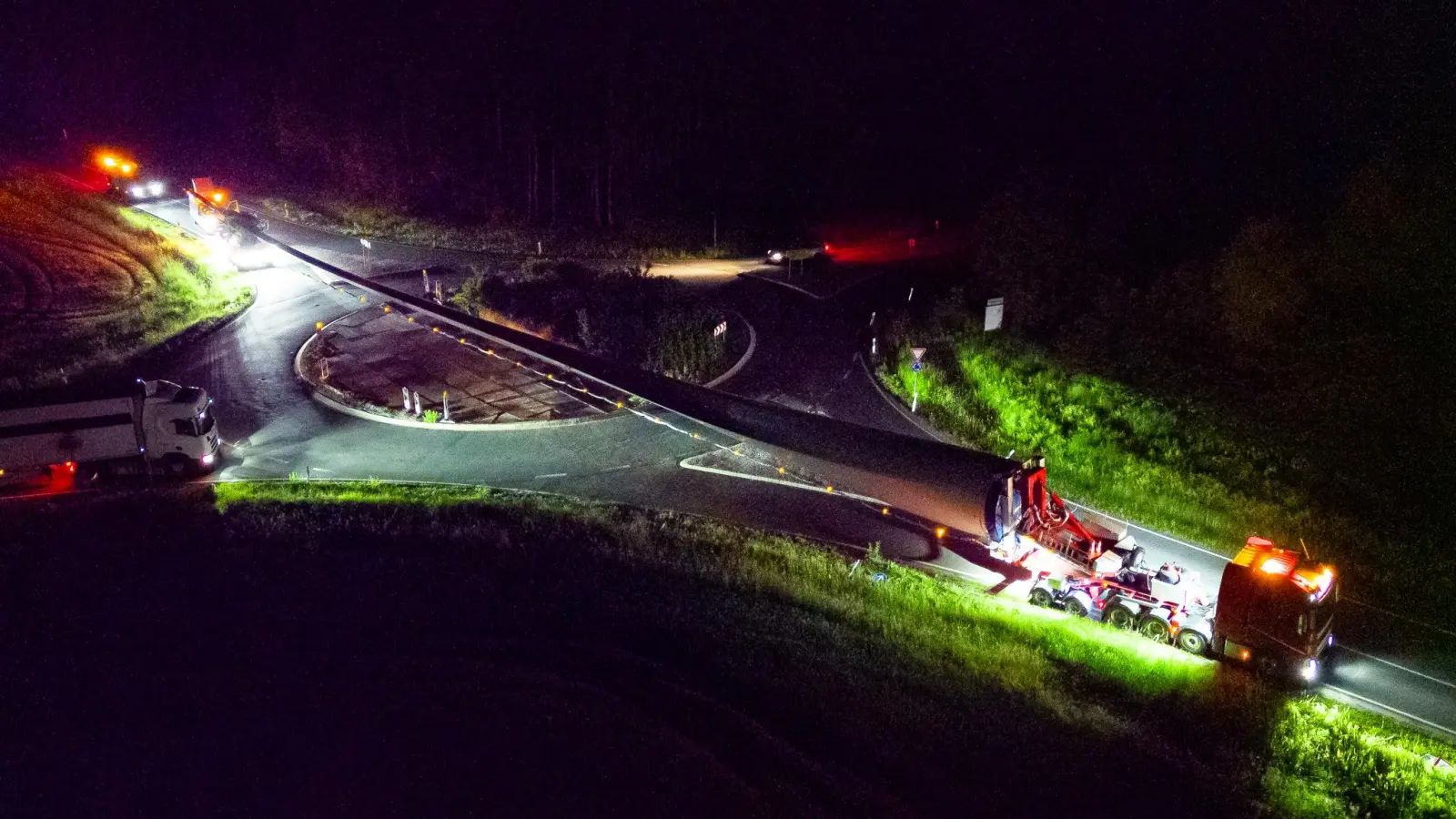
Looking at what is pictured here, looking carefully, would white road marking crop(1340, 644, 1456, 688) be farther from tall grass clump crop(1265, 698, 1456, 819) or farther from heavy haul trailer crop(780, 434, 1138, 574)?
heavy haul trailer crop(780, 434, 1138, 574)

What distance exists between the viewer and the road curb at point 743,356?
2934cm

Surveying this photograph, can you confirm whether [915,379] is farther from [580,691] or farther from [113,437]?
[113,437]

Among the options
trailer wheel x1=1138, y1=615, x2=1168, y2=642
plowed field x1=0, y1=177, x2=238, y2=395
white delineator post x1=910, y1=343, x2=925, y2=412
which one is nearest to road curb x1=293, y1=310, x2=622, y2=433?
white delineator post x1=910, y1=343, x2=925, y2=412

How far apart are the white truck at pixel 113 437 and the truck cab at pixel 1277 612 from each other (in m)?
24.0

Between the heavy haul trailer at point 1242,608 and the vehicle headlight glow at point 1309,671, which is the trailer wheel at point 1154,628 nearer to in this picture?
the heavy haul trailer at point 1242,608

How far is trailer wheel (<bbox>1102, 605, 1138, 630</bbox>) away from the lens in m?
16.6

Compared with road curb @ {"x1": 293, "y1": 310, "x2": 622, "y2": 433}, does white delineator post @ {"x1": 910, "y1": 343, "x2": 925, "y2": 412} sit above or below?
above

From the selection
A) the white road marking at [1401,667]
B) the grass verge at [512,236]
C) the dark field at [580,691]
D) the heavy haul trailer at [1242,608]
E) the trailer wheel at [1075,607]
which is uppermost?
the grass verge at [512,236]

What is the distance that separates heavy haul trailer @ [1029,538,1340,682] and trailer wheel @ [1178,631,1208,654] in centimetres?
2

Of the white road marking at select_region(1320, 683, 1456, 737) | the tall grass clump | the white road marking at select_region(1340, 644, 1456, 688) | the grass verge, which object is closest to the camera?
the tall grass clump

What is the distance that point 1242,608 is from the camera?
50.4 feet

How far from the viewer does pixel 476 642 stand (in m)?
16.2

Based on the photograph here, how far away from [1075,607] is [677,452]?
445 inches

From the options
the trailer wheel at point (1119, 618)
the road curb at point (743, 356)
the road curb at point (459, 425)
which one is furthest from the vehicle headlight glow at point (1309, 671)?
the road curb at point (459, 425)
